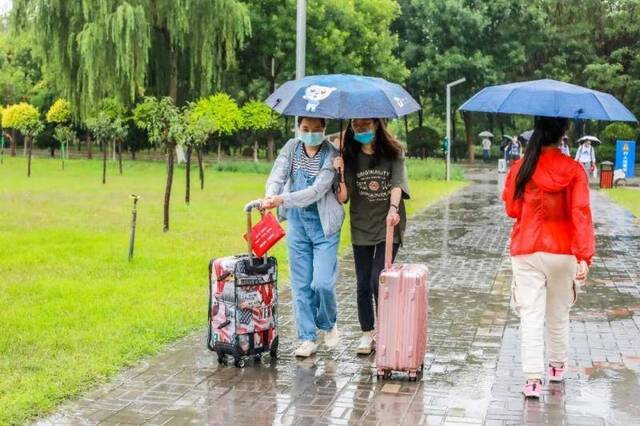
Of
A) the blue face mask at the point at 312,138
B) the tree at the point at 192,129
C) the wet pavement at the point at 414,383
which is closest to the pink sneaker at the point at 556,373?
the wet pavement at the point at 414,383

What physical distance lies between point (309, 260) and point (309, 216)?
33 cm

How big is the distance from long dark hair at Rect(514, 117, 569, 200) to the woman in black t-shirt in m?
1.02

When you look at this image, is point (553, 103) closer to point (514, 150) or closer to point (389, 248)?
point (389, 248)

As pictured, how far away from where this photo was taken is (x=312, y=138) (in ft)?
20.4

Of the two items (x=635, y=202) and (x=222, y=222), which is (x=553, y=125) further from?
(x=635, y=202)

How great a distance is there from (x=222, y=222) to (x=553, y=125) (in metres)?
11.1

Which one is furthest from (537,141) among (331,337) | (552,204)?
(331,337)

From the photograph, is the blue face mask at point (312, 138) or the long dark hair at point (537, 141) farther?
the blue face mask at point (312, 138)

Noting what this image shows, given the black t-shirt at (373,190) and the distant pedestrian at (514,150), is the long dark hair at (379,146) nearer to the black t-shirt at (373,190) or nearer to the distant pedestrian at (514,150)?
the black t-shirt at (373,190)

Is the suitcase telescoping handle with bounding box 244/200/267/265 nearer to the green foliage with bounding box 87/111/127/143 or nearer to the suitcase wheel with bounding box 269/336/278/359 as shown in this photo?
the suitcase wheel with bounding box 269/336/278/359

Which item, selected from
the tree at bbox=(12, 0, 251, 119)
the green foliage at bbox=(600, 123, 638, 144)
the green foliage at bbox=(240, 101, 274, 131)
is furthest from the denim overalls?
the green foliage at bbox=(600, 123, 638, 144)

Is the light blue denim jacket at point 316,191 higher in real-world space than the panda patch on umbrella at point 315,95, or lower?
lower

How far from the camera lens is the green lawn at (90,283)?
6.04 metres

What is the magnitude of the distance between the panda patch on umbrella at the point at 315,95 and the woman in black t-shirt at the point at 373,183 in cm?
34
